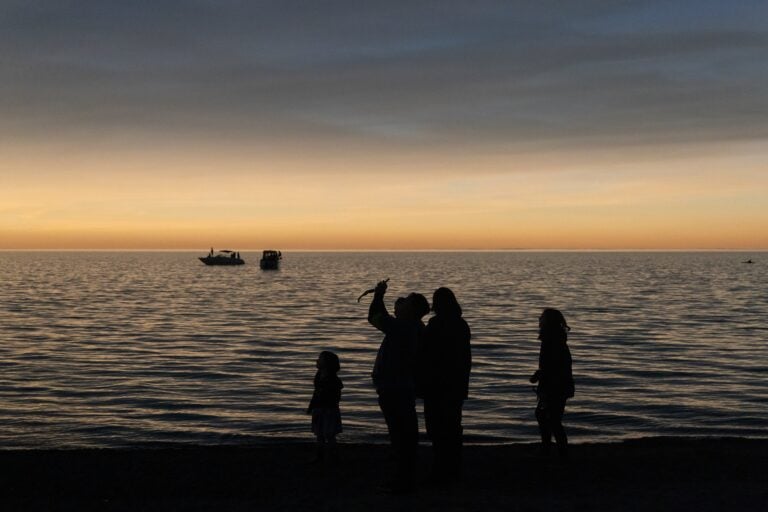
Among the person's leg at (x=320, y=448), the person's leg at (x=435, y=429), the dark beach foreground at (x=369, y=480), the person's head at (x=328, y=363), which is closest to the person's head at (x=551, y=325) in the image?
the dark beach foreground at (x=369, y=480)

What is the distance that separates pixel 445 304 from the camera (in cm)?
895

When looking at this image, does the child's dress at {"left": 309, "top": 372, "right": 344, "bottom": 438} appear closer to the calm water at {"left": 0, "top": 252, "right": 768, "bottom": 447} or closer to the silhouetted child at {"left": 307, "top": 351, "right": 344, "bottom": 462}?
the silhouetted child at {"left": 307, "top": 351, "right": 344, "bottom": 462}

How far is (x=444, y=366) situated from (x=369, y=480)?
202cm

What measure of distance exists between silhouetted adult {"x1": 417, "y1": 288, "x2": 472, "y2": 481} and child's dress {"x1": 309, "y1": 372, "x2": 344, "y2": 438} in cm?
158

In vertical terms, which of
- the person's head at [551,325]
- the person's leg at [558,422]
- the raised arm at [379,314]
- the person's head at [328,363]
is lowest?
the person's leg at [558,422]

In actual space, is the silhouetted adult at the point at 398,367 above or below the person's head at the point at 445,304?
below

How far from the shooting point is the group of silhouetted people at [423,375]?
8.45m

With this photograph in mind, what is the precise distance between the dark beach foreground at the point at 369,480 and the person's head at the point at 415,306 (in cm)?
201

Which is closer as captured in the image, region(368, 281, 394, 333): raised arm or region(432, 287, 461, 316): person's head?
region(368, 281, 394, 333): raised arm

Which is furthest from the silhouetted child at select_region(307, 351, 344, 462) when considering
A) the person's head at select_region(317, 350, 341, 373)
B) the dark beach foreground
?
the dark beach foreground

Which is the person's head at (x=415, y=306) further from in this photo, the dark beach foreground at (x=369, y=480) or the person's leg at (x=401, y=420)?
the dark beach foreground at (x=369, y=480)

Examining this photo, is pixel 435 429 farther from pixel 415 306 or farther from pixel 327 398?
pixel 327 398

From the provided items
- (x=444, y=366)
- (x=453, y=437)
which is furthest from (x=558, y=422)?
(x=444, y=366)

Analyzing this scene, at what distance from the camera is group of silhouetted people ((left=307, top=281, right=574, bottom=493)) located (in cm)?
845
